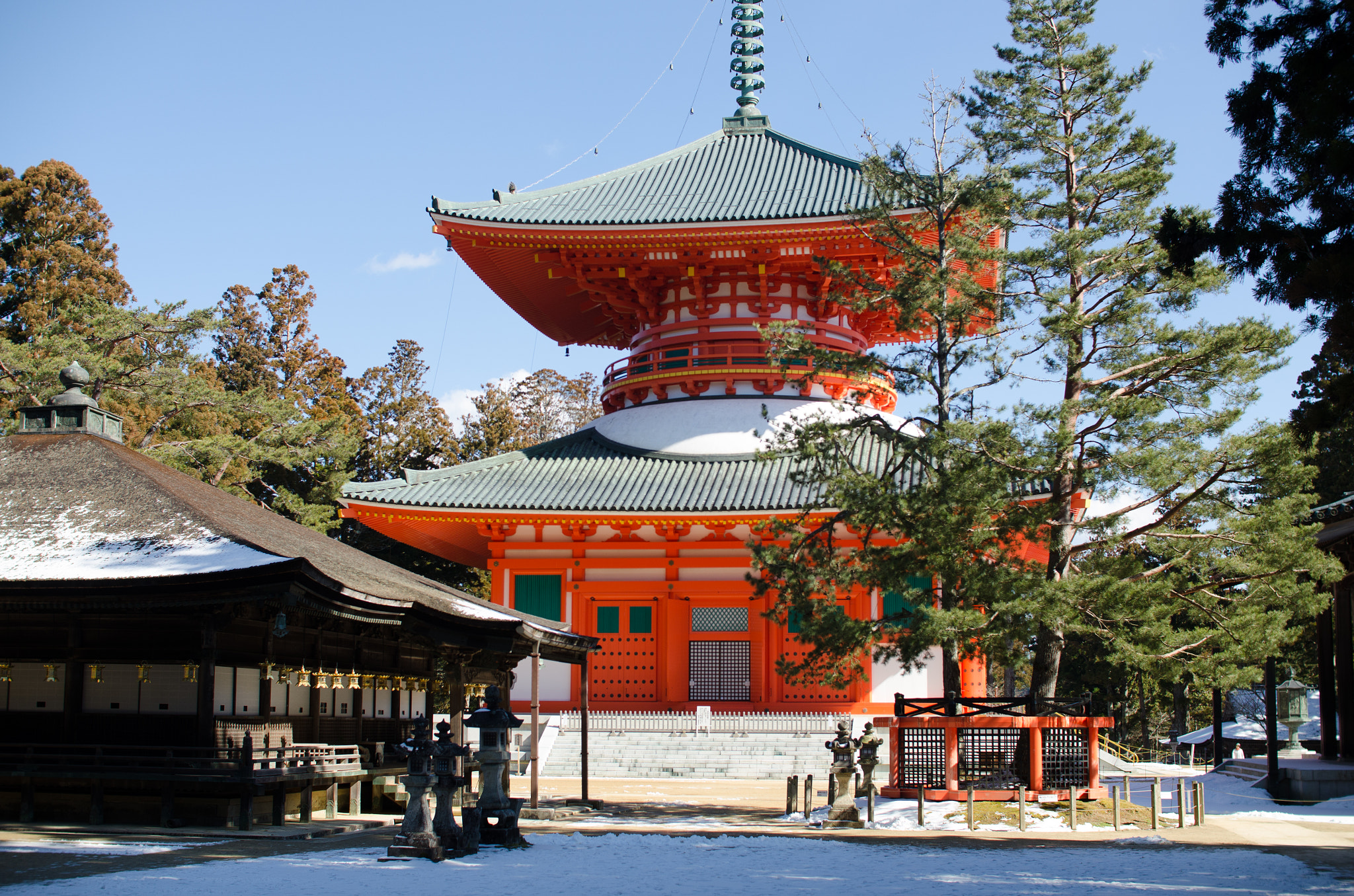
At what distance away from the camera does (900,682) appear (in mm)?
26953

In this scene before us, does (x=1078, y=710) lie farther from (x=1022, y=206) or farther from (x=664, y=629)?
(x=664, y=629)

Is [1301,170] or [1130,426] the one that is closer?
[1301,170]

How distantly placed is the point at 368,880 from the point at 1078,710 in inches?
453

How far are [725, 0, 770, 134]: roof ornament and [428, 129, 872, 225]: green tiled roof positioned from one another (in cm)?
69

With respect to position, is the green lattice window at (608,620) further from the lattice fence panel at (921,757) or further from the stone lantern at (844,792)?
the stone lantern at (844,792)

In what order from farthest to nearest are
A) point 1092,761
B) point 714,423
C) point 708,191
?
point 708,191 < point 714,423 < point 1092,761

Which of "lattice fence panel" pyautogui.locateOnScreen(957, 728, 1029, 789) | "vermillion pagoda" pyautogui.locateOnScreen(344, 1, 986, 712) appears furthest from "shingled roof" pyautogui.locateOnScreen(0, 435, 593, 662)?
"vermillion pagoda" pyautogui.locateOnScreen(344, 1, 986, 712)

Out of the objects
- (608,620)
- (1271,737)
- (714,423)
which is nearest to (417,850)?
(1271,737)

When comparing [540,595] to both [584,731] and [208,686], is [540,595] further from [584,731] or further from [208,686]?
[208,686]

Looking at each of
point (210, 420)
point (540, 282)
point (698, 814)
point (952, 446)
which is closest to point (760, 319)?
point (540, 282)

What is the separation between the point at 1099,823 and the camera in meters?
15.8

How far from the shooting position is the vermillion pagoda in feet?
89.0

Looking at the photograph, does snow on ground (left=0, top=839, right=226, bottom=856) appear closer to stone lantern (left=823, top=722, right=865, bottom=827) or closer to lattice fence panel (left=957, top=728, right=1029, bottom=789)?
stone lantern (left=823, top=722, right=865, bottom=827)

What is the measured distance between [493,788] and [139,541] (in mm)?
5197
